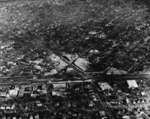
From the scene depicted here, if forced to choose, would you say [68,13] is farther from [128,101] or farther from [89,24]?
[128,101]

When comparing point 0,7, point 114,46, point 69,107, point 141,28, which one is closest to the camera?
point 69,107

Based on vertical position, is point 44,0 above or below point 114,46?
above

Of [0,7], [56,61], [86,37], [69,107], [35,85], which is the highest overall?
[0,7]

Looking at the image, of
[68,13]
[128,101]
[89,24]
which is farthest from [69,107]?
[68,13]

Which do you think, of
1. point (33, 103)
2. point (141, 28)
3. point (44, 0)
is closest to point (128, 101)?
point (33, 103)

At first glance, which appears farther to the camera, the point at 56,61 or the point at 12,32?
the point at 12,32

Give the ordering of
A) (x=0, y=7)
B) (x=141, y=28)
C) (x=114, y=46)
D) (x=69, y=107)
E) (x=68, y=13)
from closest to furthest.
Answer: (x=69, y=107)
(x=114, y=46)
(x=141, y=28)
(x=68, y=13)
(x=0, y=7)
